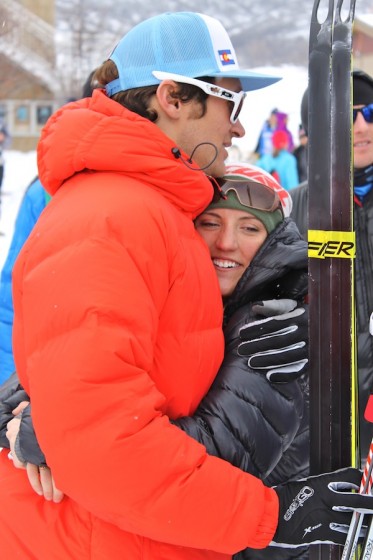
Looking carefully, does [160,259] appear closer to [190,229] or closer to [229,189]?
[190,229]

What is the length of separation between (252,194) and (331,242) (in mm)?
534

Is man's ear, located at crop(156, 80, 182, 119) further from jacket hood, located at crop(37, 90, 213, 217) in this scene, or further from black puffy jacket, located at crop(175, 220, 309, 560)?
black puffy jacket, located at crop(175, 220, 309, 560)

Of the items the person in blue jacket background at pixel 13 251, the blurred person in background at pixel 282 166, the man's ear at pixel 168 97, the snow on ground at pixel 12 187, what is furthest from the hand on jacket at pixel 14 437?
the blurred person in background at pixel 282 166

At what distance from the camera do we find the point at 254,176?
2.32 m

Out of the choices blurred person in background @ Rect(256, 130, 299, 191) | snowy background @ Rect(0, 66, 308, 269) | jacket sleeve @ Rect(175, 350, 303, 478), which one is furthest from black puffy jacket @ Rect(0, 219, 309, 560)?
snowy background @ Rect(0, 66, 308, 269)

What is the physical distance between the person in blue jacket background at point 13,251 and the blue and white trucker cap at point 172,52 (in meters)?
1.66

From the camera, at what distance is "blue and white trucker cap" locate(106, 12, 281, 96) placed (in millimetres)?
1728

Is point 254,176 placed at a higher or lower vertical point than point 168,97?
lower

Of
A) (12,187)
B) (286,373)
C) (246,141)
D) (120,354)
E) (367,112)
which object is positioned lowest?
(12,187)

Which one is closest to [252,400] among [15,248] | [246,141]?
[15,248]

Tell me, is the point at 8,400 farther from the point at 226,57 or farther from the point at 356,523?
the point at 226,57

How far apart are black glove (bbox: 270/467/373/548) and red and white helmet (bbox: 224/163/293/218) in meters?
0.93

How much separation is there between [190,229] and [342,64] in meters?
0.52

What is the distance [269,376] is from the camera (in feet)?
5.71
